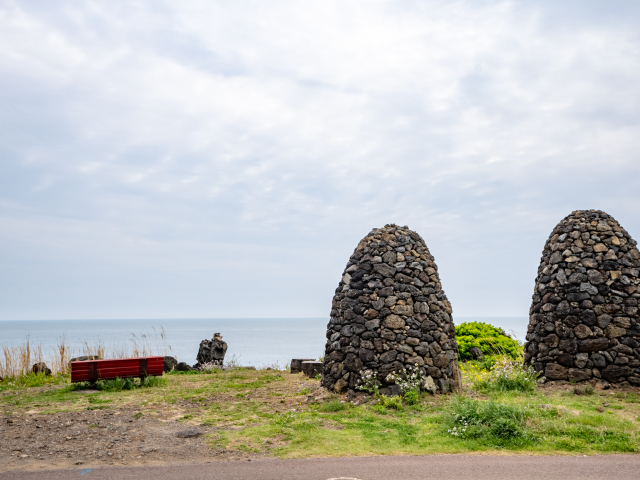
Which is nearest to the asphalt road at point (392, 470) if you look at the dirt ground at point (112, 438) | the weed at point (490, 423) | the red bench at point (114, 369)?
the dirt ground at point (112, 438)

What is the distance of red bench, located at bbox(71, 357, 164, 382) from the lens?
10.9 m

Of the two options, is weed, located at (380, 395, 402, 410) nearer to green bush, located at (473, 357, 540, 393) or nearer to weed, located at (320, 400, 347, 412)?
weed, located at (320, 400, 347, 412)

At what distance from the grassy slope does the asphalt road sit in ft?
1.14

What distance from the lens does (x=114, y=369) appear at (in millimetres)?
11188

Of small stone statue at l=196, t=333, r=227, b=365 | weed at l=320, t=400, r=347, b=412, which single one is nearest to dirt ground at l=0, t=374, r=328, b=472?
weed at l=320, t=400, r=347, b=412

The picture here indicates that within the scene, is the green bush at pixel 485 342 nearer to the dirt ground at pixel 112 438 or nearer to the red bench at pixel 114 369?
the dirt ground at pixel 112 438

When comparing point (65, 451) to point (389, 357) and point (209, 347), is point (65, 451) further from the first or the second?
Answer: point (209, 347)

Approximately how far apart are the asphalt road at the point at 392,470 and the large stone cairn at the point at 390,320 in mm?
2826

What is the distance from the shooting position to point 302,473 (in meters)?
5.25

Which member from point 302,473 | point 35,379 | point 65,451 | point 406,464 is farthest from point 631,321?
point 35,379

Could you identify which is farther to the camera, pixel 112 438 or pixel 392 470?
pixel 112 438

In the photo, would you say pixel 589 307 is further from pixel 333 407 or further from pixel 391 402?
pixel 333 407

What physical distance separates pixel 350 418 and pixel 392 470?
229 centimetres

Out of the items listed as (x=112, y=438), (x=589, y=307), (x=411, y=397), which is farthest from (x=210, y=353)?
(x=589, y=307)
